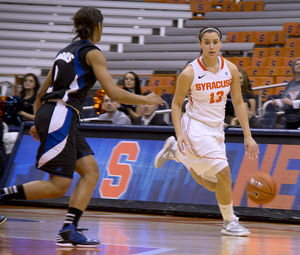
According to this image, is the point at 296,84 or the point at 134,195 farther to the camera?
the point at 296,84

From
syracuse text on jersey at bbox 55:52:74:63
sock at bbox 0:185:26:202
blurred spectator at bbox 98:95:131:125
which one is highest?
syracuse text on jersey at bbox 55:52:74:63

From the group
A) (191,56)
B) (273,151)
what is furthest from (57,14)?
(273,151)

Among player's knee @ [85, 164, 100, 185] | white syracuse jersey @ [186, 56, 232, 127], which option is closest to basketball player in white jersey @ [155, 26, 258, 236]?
white syracuse jersey @ [186, 56, 232, 127]

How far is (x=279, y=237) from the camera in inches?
183

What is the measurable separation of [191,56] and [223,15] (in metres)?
3.34

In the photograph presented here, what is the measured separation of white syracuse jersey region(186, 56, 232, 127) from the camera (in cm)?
471

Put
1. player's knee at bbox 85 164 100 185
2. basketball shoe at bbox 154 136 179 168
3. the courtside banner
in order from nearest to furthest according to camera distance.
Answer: player's knee at bbox 85 164 100 185
the courtside banner
basketball shoe at bbox 154 136 179 168

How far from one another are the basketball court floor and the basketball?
0.33m

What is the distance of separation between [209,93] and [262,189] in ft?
4.67

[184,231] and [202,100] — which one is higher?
[202,100]

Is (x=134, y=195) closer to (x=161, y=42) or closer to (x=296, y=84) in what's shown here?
(x=296, y=84)

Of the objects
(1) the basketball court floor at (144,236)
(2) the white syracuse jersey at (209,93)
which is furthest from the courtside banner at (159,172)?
(2) the white syracuse jersey at (209,93)

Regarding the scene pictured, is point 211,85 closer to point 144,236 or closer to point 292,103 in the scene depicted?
point 144,236

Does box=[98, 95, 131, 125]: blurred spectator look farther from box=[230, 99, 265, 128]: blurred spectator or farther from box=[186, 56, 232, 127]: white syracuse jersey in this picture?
box=[186, 56, 232, 127]: white syracuse jersey
